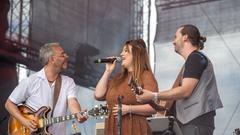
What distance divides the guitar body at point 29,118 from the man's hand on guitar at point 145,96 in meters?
1.07

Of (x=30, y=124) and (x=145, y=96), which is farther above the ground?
(x=145, y=96)

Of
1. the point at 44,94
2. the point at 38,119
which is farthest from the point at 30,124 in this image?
the point at 44,94

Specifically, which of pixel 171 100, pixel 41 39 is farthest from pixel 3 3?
pixel 171 100

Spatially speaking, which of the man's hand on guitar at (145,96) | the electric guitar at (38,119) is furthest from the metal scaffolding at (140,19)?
the man's hand on guitar at (145,96)

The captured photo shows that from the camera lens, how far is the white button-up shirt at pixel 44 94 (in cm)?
448

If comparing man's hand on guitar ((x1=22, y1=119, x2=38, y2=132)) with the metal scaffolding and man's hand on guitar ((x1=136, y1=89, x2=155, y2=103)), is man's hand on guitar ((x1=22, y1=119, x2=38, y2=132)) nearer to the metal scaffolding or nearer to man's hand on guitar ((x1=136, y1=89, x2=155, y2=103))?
man's hand on guitar ((x1=136, y1=89, x2=155, y2=103))

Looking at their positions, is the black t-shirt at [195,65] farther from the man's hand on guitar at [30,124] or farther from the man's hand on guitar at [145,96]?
the man's hand on guitar at [30,124]

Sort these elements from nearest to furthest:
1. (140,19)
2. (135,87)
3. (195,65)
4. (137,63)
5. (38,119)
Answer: (135,87)
(195,65)
(137,63)
(38,119)
(140,19)

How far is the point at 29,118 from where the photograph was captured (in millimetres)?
4531

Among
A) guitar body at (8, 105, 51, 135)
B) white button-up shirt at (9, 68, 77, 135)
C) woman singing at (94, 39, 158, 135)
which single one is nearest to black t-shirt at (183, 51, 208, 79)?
woman singing at (94, 39, 158, 135)

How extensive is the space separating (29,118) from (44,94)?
9.2 inches

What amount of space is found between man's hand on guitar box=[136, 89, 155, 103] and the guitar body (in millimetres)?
1068

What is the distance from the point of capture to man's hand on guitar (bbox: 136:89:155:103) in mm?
3600

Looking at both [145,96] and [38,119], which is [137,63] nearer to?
[145,96]
